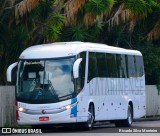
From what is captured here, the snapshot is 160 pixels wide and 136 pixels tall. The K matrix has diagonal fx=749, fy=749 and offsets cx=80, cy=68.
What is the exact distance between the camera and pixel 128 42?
45750 mm

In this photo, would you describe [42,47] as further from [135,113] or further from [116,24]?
[116,24]

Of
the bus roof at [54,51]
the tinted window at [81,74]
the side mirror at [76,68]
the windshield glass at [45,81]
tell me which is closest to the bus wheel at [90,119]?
the tinted window at [81,74]

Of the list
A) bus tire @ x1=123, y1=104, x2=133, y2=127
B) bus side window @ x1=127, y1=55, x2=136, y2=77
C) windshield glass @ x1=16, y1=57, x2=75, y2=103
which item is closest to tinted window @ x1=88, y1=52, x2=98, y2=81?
windshield glass @ x1=16, y1=57, x2=75, y2=103

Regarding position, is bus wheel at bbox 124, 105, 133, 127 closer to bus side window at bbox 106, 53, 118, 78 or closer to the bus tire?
the bus tire

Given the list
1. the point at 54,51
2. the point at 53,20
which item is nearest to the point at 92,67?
the point at 54,51

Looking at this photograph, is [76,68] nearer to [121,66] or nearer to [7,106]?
[7,106]

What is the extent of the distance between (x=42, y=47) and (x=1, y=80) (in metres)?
6.52

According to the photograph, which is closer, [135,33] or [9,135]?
[9,135]

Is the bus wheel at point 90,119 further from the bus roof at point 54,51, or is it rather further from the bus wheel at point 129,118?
the bus wheel at point 129,118

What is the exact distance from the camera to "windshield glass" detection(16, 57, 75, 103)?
92.0 feet

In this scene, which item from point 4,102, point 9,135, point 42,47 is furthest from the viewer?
point 4,102

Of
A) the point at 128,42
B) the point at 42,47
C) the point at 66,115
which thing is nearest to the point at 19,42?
the point at 42,47

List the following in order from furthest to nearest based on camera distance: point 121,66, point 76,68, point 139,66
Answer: point 139,66 < point 121,66 < point 76,68

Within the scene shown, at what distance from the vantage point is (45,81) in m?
28.2
